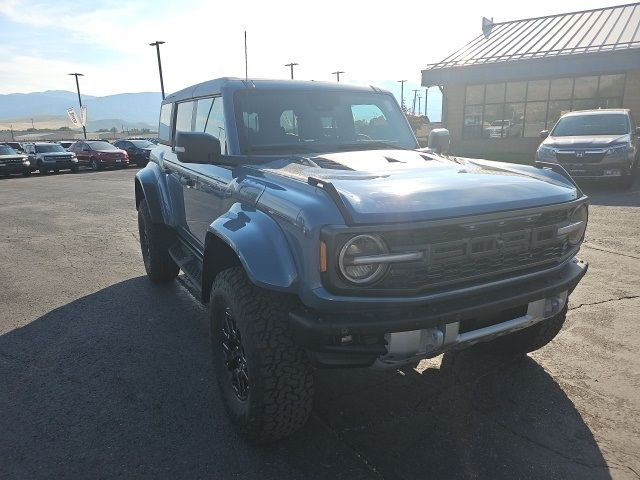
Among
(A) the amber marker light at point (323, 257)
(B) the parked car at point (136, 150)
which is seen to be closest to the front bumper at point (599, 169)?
(A) the amber marker light at point (323, 257)

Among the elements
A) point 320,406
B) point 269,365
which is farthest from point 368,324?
point 320,406

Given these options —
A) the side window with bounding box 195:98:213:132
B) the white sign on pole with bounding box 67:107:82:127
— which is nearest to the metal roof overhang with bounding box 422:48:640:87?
the side window with bounding box 195:98:213:132

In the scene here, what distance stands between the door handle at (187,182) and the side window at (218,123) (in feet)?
1.38

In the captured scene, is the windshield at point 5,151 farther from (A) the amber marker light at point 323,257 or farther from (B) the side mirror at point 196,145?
(A) the amber marker light at point 323,257

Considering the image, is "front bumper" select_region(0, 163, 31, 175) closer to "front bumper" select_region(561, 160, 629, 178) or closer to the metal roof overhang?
the metal roof overhang

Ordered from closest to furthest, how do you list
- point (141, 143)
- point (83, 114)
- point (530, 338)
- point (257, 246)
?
point (257, 246) < point (530, 338) < point (141, 143) < point (83, 114)

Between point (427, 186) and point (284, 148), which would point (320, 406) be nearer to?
point (427, 186)

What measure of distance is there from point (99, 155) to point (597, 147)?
72.0 ft

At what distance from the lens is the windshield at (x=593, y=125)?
1143cm

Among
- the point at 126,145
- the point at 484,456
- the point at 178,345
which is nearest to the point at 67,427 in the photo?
the point at 178,345

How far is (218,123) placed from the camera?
360 centimetres

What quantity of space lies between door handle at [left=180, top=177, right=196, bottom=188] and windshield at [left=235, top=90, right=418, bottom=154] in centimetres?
71

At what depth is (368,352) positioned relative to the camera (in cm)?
216

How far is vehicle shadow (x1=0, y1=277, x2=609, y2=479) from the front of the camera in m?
2.45
